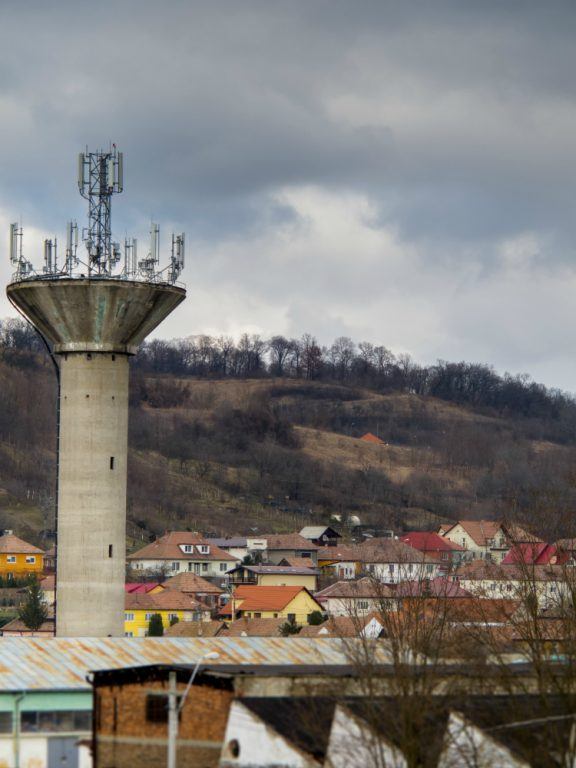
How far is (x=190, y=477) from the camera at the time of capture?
199 meters

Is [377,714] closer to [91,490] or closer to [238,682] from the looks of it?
[238,682]

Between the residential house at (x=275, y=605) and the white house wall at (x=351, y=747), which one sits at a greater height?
the white house wall at (x=351, y=747)

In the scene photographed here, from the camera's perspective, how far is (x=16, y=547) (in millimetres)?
135000

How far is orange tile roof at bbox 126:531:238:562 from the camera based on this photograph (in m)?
141

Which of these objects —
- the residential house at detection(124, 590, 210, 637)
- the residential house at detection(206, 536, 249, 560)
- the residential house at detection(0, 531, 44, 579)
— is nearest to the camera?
the residential house at detection(124, 590, 210, 637)

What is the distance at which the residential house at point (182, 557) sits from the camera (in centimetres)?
14038

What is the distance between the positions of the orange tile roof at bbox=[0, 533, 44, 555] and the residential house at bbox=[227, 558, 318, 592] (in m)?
15.8

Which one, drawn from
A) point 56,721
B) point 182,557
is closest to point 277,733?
point 56,721

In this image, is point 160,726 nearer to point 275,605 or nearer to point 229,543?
point 275,605

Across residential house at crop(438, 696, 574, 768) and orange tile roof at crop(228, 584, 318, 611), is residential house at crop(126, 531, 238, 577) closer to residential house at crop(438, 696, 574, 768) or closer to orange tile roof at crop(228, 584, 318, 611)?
orange tile roof at crop(228, 584, 318, 611)

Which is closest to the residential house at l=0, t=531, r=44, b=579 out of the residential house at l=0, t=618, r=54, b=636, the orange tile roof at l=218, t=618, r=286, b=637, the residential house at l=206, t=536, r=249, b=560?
the residential house at l=206, t=536, r=249, b=560

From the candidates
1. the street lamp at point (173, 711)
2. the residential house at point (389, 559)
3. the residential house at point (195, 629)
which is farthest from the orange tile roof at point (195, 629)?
the street lamp at point (173, 711)

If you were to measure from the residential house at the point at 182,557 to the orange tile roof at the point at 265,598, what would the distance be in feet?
86.3

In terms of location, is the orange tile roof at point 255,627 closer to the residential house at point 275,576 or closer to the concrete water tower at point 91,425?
the residential house at point 275,576
